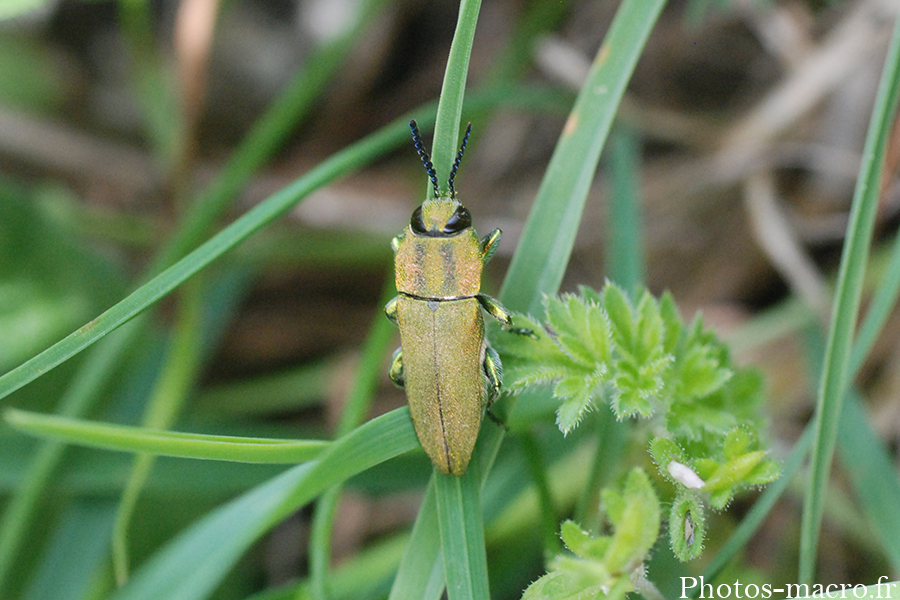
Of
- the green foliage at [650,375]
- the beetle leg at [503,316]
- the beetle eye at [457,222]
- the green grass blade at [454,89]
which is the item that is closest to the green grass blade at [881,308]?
the green foliage at [650,375]

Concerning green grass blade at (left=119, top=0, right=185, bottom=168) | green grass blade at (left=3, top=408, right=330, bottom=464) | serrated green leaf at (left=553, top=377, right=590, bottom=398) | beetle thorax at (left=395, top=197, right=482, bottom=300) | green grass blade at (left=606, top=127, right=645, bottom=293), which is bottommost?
green grass blade at (left=3, top=408, right=330, bottom=464)

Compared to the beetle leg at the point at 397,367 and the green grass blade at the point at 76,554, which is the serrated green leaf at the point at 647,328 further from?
the green grass blade at the point at 76,554

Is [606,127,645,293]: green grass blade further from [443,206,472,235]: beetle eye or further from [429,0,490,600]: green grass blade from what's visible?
[429,0,490,600]: green grass blade

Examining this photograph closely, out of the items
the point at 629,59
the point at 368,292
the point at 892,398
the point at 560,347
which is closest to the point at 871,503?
the point at 892,398

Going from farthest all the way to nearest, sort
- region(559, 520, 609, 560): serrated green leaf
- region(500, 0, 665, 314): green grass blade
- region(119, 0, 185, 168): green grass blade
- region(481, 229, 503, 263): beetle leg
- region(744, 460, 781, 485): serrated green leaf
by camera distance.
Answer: region(119, 0, 185, 168): green grass blade → region(481, 229, 503, 263): beetle leg → region(500, 0, 665, 314): green grass blade → region(744, 460, 781, 485): serrated green leaf → region(559, 520, 609, 560): serrated green leaf

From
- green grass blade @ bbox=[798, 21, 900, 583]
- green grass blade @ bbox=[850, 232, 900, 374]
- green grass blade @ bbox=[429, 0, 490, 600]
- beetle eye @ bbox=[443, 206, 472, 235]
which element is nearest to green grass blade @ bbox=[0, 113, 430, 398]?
beetle eye @ bbox=[443, 206, 472, 235]

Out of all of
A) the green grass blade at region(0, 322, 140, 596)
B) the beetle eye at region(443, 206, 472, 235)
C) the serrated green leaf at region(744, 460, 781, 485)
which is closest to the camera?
the serrated green leaf at region(744, 460, 781, 485)

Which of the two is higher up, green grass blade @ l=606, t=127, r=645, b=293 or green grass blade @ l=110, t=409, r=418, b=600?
green grass blade @ l=606, t=127, r=645, b=293
